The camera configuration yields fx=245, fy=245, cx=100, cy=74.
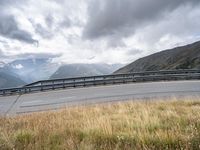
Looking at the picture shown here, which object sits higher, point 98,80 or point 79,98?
point 98,80

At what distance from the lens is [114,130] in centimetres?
530

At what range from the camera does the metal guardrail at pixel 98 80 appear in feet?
76.3

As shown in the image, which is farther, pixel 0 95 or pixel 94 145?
pixel 0 95

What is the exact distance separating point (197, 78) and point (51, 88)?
15.4 metres

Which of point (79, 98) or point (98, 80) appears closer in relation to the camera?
point (79, 98)

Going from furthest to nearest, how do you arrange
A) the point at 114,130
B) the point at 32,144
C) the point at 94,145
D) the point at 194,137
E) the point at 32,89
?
1. the point at 32,89
2. the point at 114,130
3. the point at 32,144
4. the point at 94,145
5. the point at 194,137

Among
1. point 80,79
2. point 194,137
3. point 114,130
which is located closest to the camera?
point 194,137

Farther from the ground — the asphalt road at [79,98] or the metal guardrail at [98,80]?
the metal guardrail at [98,80]

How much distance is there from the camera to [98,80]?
24.8 m

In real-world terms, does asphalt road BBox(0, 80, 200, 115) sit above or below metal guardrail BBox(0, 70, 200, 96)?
below

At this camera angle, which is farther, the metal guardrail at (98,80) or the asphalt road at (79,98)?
the metal guardrail at (98,80)

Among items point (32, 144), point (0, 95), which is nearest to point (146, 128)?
point (32, 144)

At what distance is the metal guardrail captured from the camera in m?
23.3

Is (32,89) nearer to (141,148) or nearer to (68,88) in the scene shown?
(68,88)
